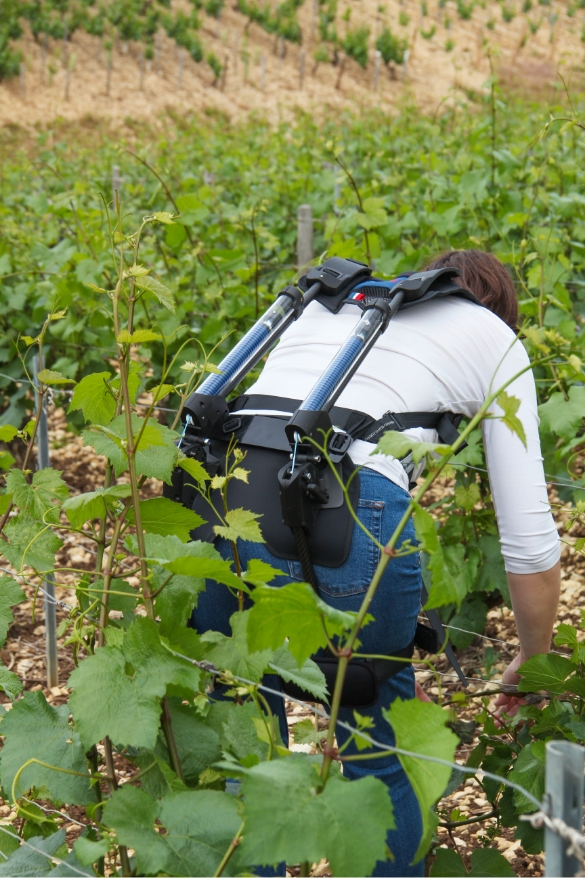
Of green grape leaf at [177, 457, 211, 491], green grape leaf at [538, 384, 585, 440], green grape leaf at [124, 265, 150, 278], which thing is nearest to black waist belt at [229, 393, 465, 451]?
green grape leaf at [177, 457, 211, 491]

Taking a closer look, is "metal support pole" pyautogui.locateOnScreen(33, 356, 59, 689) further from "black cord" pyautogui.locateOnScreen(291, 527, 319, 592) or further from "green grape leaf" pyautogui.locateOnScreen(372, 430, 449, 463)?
"green grape leaf" pyautogui.locateOnScreen(372, 430, 449, 463)

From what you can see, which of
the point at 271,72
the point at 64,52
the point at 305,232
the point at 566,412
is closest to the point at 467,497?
the point at 566,412

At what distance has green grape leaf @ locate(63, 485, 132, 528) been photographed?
1151 millimetres

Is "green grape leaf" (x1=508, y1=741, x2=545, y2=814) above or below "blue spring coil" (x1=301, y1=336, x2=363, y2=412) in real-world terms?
below

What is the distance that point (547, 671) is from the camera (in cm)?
156

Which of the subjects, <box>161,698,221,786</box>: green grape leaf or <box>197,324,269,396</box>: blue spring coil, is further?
<box>197,324,269,396</box>: blue spring coil

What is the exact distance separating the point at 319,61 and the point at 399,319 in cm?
3537

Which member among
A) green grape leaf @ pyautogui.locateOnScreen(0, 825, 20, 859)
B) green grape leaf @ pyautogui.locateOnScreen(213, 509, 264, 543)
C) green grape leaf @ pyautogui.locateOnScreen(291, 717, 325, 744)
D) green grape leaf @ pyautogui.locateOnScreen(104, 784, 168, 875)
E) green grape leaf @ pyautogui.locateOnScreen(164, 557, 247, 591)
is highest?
green grape leaf @ pyautogui.locateOnScreen(164, 557, 247, 591)

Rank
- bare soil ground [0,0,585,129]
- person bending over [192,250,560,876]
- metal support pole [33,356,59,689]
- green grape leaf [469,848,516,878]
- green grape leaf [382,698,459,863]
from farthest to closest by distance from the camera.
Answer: bare soil ground [0,0,585,129] → metal support pole [33,356,59,689] → green grape leaf [469,848,516,878] → person bending over [192,250,560,876] → green grape leaf [382,698,459,863]

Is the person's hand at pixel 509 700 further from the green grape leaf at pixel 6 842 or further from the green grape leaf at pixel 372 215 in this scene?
the green grape leaf at pixel 372 215

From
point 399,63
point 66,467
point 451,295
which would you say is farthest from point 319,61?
point 451,295

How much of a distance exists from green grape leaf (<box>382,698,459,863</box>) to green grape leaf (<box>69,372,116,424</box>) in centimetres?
59

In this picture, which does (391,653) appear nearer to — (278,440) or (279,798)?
(278,440)

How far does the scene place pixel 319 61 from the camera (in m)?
34.1
